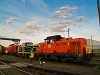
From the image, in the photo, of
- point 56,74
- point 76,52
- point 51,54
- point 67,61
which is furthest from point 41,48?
point 56,74

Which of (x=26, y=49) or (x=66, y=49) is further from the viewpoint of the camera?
(x=26, y=49)

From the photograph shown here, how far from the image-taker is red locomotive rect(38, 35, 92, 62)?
2042 cm

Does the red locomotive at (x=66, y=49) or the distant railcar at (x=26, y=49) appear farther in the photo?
the distant railcar at (x=26, y=49)

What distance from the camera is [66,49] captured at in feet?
72.7

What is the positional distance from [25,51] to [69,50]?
44.0 feet

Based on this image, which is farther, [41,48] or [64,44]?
[41,48]

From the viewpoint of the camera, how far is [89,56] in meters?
20.7

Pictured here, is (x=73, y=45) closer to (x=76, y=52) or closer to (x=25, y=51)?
(x=76, y=52)

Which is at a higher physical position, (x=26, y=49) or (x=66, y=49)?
(x=26, y=49)

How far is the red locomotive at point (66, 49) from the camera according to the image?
20.4 meters

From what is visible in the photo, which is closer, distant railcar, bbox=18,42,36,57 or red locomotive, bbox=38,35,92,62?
red locomotive, bbox=38,35,92,62

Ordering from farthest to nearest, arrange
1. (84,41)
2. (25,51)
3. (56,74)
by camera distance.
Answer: (25,51) → (84,41) → (56,74)

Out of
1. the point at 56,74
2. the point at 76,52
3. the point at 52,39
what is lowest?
the point at 56,74

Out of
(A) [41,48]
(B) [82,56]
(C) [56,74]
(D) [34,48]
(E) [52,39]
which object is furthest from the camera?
(D) [34,48]
